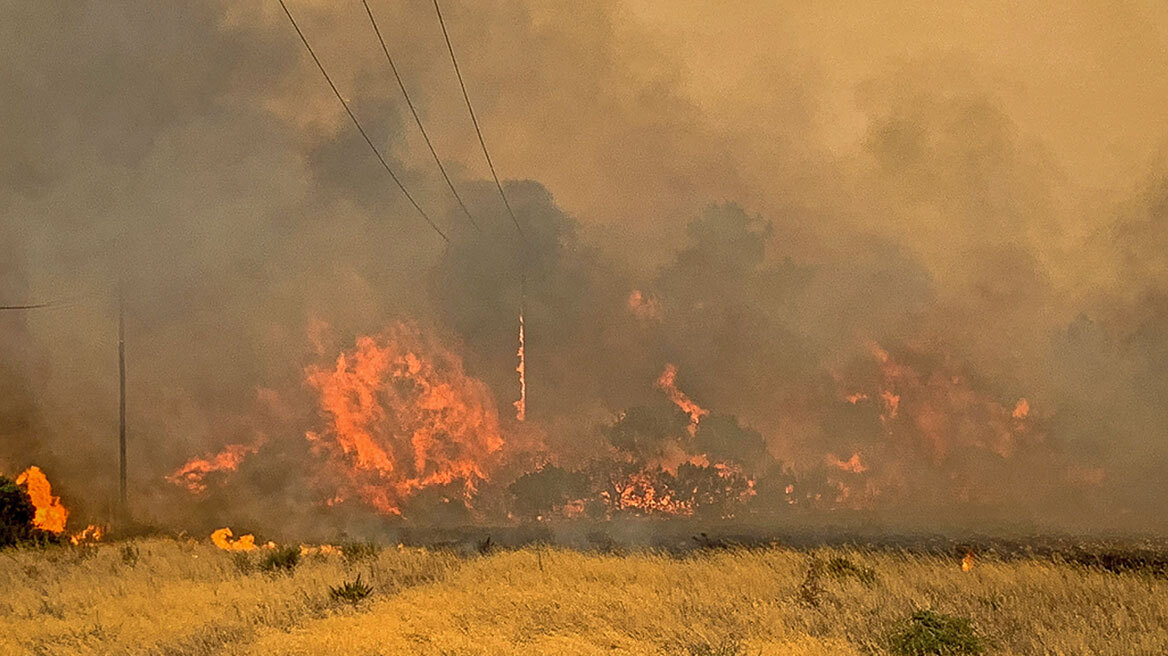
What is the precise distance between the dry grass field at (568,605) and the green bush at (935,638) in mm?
114

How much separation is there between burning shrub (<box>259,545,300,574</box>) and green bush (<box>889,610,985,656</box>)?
13.2 metres

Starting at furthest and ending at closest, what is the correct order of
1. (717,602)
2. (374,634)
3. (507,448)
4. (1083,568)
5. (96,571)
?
1. (507,448)
2. (96,571)
3. (1083,568)
4. (717,602)
5. (374,634)

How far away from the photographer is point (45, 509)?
104 ft

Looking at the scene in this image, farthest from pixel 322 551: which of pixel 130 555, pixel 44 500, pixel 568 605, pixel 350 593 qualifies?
pixel 44 500

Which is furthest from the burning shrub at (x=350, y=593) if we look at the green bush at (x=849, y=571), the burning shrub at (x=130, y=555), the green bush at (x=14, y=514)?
the green bush at (x=14, y=514)

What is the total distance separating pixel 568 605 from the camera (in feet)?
48.1

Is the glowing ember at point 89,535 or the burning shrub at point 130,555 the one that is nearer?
the burning shrub at point 130,555

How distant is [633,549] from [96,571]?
514 inches

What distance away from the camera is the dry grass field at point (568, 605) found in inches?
482

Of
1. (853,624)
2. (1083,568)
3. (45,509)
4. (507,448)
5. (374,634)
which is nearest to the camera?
(374,634)

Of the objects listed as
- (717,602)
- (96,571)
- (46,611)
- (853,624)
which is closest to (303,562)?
(96,571)

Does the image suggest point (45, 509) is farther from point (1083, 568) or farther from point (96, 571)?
point (1083, 568)

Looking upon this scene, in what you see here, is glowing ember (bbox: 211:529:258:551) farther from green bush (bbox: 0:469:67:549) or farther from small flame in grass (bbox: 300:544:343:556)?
green bush (bbox: 0:469:67:549)

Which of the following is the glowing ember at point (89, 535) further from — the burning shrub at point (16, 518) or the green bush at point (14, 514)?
the green bush at point (14, 514)
